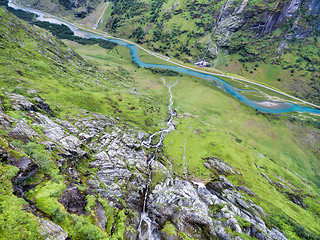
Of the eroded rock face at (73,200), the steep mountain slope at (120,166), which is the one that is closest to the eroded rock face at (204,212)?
the steep mountain slope at (120,166)

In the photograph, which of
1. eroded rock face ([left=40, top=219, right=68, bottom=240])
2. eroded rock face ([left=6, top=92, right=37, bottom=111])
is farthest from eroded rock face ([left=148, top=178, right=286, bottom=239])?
eroded rock face ([left=6, top=92, right=37, bottom=111])

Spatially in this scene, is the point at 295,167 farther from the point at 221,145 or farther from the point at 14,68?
the point at 14,68

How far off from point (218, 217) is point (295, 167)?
98.8 metres

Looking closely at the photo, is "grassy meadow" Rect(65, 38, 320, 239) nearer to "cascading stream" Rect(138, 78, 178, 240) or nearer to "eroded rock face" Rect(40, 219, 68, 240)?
"cascading stream" Rect(138, 78, 178, 240)

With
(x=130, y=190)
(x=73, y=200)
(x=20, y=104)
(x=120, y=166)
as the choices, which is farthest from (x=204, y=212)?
(x=20, y=104)

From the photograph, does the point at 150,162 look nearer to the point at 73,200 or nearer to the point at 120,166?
the point at 120,166

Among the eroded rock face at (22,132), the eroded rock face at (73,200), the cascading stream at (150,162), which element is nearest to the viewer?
the eroded rock face at (73,200)

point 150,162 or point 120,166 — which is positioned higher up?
point 120,166

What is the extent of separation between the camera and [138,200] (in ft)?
164

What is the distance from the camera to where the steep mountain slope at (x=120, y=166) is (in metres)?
24.5

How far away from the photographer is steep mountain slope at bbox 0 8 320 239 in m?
24.5

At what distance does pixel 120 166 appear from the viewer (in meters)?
55.2

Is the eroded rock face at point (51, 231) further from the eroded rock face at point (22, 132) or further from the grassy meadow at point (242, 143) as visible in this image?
the grassy meadow at point (242, 143)

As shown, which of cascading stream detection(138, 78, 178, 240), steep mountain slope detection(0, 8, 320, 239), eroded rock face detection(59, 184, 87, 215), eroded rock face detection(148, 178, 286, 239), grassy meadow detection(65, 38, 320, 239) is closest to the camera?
steep mountain slope detection(0, 8, 320, 239)
